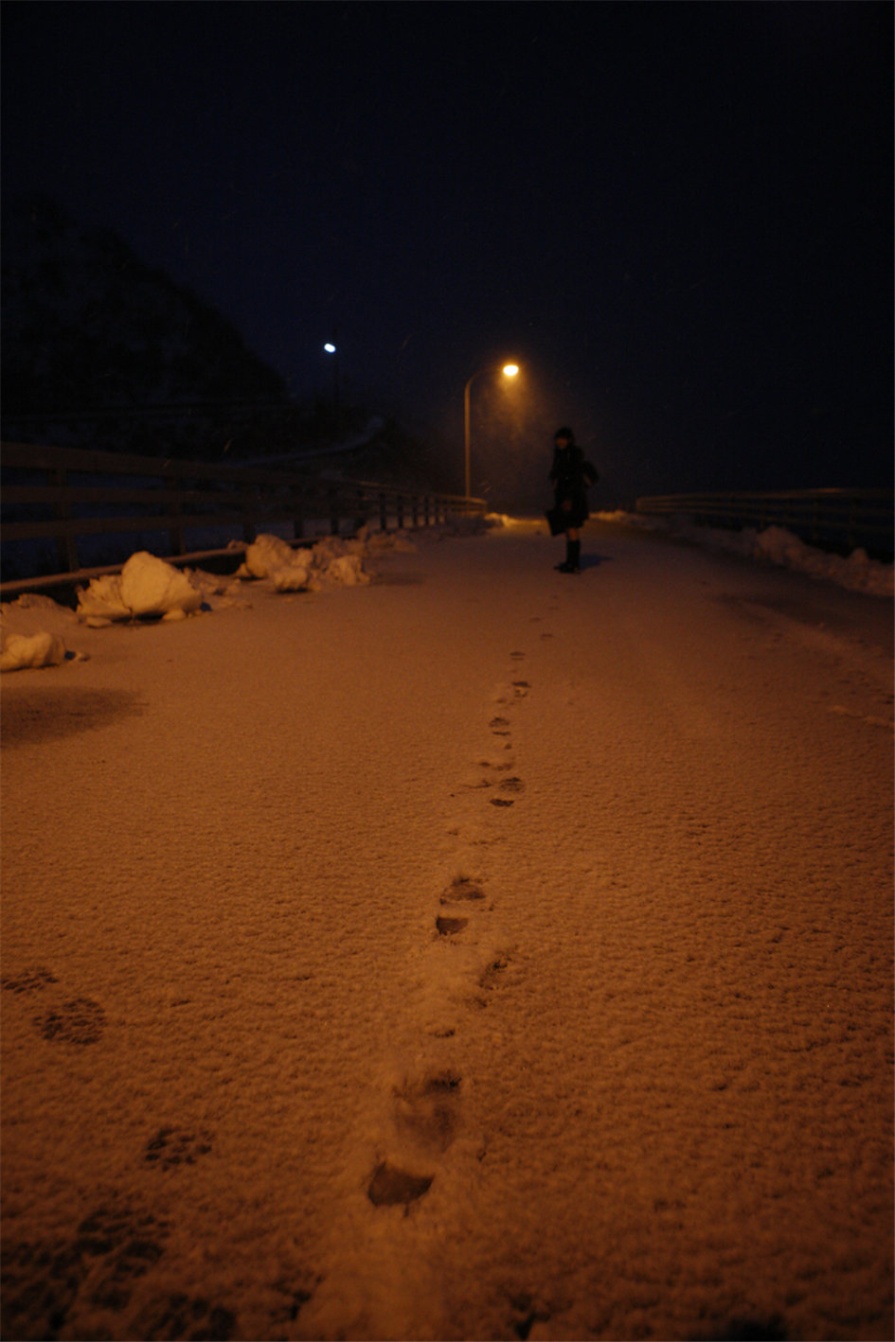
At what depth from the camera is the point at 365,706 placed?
3.61m

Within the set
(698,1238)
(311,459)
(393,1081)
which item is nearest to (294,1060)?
(393,1081)

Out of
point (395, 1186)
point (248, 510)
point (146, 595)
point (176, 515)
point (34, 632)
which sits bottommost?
point (395, 1186)

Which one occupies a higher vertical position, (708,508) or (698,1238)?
(708,508)

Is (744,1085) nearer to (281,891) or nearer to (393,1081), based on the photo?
(393,1081)

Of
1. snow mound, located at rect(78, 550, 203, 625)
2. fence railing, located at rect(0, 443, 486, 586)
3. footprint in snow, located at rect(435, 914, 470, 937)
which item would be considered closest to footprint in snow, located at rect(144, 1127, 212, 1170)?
footprint in snow, located at rect(435, 914, 470, 937)

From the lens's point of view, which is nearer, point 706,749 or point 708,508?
point 706,749

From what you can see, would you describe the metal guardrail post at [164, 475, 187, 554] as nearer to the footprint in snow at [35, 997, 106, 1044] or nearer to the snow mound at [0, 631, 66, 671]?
the snow mound at [0, 631, 66, 671]

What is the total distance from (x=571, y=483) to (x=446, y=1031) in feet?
26.8

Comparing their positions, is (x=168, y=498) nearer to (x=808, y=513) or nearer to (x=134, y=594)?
(x=134, y=594)

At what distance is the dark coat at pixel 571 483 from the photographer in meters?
8.78

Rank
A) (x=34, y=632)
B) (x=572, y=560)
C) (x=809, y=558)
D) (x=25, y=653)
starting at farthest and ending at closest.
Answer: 1. (x=809, y=558)
2. (x=572, y=560)
3. (x=34, y=632)
4. (x=25, y=653)

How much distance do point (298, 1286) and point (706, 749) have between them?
8.07ft

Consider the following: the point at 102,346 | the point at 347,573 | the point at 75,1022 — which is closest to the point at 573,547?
the point at 347,573

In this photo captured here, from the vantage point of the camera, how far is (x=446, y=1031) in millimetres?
1367
